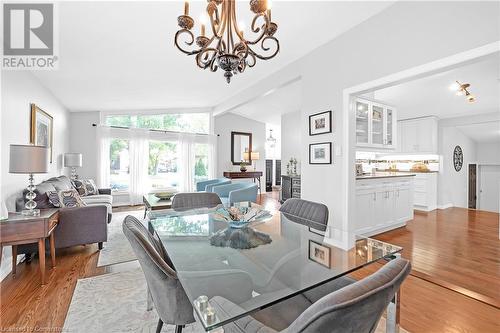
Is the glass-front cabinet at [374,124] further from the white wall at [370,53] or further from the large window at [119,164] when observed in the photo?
the large window at [119,164]

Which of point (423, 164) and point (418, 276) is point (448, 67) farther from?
point (423, 164)

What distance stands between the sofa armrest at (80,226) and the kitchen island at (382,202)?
3.37 m

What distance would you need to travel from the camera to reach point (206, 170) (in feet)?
24.0

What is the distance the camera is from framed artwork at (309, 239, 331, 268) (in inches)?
56.9

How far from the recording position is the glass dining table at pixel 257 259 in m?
1.07

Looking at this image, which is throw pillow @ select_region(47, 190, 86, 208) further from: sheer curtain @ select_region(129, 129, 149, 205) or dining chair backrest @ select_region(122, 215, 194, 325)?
sheer curtain @ select_region(129, 129, 149, 205)

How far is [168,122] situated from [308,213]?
5856mm


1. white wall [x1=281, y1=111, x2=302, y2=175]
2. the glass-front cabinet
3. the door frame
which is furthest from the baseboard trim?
the door frame

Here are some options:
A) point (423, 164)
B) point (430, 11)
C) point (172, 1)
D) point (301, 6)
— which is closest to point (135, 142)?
point (172, 1)

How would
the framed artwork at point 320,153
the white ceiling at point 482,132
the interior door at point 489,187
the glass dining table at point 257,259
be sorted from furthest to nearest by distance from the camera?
the interior door at point 489,187, the white ceiling at point 482,132, the framed artwork at point 320,153, the glass dining table at point 257,259

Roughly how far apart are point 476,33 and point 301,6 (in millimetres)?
1523

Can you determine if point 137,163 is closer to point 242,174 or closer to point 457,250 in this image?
point 242,174

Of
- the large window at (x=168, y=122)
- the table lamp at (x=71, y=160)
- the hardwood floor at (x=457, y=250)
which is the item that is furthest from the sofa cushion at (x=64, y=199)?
the hardwood floor at (x=457, y=250)

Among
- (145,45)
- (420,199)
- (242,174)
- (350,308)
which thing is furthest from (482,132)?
(350,308)
